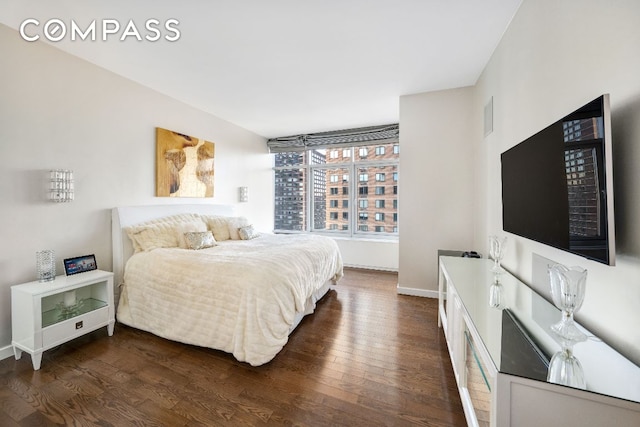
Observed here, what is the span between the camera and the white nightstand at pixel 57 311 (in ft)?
6.01

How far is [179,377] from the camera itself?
175 centimetres

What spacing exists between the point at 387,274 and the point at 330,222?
1607 mm

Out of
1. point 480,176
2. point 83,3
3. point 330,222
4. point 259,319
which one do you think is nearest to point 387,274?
point 330,222

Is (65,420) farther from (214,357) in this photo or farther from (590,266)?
(590,266)

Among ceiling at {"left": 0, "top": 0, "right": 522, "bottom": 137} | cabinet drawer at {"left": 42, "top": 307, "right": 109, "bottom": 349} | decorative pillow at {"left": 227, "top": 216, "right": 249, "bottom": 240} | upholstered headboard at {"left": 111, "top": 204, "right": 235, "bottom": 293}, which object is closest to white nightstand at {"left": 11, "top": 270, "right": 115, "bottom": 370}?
cabinet drawer at {"left": 42, "top": 307, "right": 109, "bottom": 349}

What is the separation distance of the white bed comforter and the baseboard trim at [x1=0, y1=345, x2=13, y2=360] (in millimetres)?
687

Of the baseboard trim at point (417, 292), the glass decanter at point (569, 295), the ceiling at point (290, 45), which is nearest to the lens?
the glass decanter at point (569, 295)

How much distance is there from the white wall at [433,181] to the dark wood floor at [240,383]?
3.40 ft

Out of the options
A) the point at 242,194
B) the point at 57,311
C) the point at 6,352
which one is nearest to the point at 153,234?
the point at 57,311

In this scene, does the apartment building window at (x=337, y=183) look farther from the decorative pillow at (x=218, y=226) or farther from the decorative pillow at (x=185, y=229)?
the decorative pillow at (x=185, y=229)

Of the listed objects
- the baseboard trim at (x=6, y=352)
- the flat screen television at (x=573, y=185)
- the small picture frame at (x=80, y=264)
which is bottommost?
the baseboard trim at (x=6, y=352)

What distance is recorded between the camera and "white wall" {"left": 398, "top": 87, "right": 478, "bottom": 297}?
3080 millimetres

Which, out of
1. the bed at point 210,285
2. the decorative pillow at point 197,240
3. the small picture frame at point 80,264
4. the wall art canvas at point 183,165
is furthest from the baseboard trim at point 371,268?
the small picture frame at point 80,264

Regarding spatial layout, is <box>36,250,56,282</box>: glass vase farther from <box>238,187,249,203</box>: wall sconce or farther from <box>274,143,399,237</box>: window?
<box>274,143,399,237</box>: window
